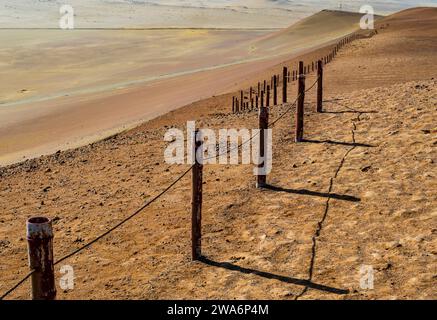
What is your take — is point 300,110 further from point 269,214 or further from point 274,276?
point 274,276

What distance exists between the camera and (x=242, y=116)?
1501cm

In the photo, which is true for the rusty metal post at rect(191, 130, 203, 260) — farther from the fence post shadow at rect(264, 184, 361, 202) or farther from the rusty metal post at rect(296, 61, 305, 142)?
the rusty metal post at rect(296, 61, 305, 142)

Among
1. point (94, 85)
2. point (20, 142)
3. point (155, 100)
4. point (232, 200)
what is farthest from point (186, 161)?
point (94, 85)

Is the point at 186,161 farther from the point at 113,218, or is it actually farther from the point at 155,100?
the point at 155,100

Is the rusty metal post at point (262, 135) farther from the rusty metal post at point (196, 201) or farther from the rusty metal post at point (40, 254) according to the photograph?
the rusty metal post at point (40, 254)

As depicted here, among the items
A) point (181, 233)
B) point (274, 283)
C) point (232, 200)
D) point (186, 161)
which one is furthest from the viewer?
point (186, 161)

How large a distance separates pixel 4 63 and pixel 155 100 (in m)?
29.9

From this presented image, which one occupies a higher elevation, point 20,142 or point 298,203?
point 298,203

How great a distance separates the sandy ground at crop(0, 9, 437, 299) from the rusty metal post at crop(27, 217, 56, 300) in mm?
1774

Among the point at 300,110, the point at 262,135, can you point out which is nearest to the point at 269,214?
the point at 262,135

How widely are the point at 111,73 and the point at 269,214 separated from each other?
42260 millimetres

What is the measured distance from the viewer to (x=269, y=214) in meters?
7.94

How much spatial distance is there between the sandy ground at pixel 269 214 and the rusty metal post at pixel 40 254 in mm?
1774
